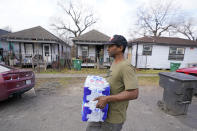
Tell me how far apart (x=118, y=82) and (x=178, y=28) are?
32661mm

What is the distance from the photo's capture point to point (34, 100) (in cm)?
370

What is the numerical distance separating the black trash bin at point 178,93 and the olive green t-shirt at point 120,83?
2504 millimetres

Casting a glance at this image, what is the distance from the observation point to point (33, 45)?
11453 mm

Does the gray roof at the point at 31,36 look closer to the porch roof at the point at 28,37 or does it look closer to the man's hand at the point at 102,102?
the porch roof at the point at 28,37

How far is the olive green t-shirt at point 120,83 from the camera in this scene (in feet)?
3.37

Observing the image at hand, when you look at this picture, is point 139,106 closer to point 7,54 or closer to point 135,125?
point 135,125

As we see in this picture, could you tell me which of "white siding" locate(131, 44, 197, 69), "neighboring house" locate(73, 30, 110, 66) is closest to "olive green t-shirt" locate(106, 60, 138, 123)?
"neighboring house" locate(73, 30, 110, 66)

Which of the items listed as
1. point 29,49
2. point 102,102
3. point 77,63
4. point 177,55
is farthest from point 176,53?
point 29,49

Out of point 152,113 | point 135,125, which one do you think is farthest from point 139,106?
point 135,125

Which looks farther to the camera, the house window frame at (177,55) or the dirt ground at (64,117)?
the house window frame at (177,55)

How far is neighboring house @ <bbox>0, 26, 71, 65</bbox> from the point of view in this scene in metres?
10.5

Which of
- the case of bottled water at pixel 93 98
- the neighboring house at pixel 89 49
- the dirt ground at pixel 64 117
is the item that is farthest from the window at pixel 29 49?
the case of bottled water at pixel 93 98

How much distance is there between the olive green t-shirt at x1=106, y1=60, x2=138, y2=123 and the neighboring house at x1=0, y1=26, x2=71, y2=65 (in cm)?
977

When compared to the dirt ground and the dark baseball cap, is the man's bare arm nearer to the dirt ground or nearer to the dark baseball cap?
the dark baseball cap
